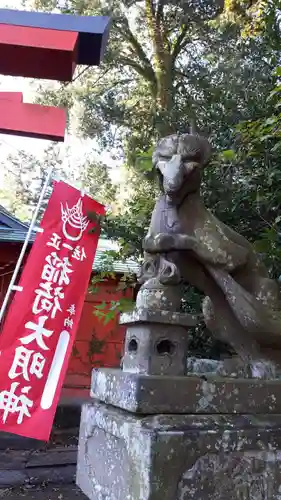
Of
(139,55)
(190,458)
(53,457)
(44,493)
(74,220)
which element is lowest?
(44,493)

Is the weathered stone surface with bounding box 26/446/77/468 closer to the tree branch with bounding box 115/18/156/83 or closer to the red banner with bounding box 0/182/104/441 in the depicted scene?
the red banner with bounding box 0/182/104/441

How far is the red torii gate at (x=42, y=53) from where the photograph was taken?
328 cm

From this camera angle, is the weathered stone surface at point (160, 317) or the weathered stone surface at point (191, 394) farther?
the weathered stone surface at point (160, 317)

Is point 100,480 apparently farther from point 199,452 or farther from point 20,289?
point 20,289

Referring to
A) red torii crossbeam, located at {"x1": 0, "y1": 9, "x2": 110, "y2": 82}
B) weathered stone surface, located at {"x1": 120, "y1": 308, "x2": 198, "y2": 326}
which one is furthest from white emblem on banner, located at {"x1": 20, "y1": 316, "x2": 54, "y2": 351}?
weathered stone surface, located at {"x1": 120, "y1": 308, "x2": 198, "y2": 326}

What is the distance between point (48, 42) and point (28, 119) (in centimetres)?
56

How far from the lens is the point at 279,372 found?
2.01m

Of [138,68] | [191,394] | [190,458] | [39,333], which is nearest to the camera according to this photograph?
[190,458]

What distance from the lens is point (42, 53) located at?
132 inches

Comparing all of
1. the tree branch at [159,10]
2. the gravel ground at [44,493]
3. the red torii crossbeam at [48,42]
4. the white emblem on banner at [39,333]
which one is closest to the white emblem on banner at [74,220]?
the white emblem on banner at [39,333]

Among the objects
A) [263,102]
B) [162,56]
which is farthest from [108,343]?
[162,56]

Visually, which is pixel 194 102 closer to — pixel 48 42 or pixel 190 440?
pixel 48 42

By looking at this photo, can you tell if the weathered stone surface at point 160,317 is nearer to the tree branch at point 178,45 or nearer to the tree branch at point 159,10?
the tree branch at point 178,45

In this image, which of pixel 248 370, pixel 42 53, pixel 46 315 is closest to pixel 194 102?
pixel 42 53
